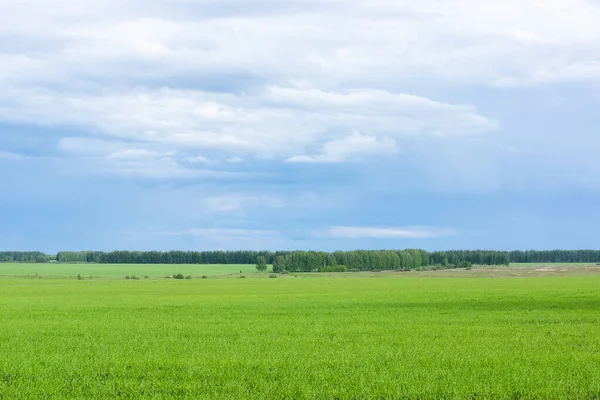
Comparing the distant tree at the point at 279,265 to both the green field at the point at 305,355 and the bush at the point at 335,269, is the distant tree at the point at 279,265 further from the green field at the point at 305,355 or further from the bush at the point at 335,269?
the green field at the point at 305,355

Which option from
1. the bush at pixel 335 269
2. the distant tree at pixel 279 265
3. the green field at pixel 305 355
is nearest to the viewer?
the green field at pixel 305 355

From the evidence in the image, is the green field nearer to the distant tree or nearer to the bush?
the bush

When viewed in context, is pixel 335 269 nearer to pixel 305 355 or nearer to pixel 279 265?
pixel 279 265

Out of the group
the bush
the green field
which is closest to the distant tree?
the bush

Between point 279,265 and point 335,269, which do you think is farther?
point 279,265

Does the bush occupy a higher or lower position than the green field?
higher

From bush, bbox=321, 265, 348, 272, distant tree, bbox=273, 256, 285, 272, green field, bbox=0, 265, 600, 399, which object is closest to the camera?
green field, bbox=0, 265, 600, 399

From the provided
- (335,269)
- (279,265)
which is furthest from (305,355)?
(279,265)

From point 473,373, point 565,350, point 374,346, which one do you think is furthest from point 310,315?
point 473,373

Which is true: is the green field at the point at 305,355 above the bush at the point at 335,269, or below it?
below

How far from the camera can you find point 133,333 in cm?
3139

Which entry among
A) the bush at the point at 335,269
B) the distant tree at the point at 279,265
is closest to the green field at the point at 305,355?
the bush at the point at 335,269

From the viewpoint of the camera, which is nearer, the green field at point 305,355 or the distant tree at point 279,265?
the green field at point 305,355

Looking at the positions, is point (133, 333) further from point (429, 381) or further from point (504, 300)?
point (504, 300)
